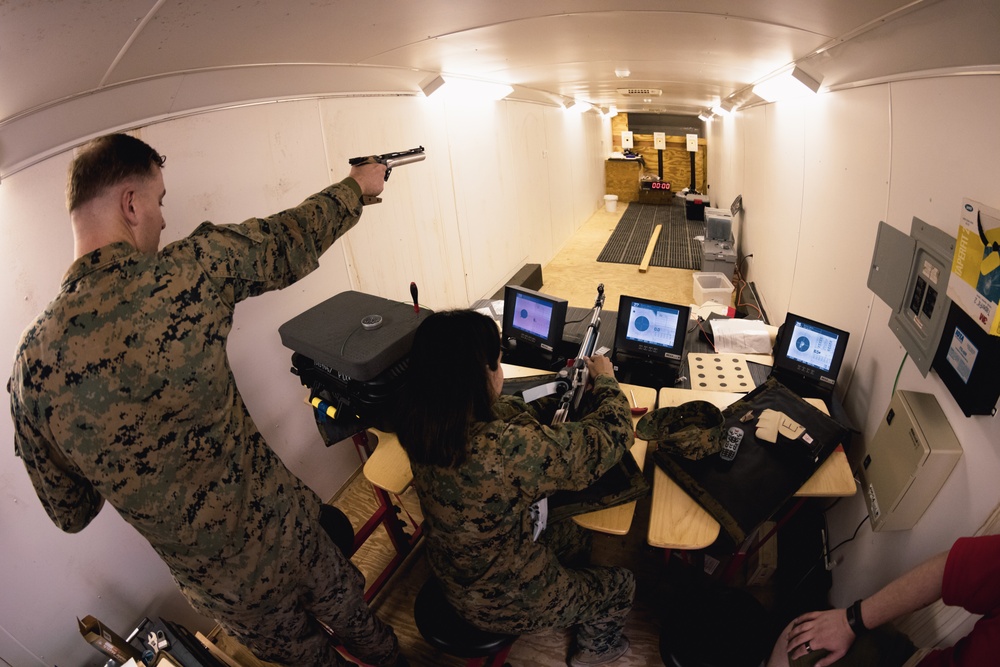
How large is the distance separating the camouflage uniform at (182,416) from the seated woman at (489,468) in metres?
0.49

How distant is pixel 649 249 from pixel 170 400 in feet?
22.1

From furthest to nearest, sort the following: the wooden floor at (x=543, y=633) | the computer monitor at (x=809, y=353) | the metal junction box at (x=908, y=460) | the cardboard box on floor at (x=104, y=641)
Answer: the computer monitor at (x=809, y=353) → the wooden floor at (x=543, y=633) → the cardboard box on floor at (x=104, y=641) → the metal junction box at (x=908, y=460)

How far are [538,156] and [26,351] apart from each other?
5960 millimetres

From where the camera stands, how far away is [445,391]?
1.22 meters

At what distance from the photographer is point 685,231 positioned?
26.0 feet

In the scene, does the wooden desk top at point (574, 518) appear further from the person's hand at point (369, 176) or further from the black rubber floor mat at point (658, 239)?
the black rubber floor mat at point (658, 239)

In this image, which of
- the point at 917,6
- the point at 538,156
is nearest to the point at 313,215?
the point at 917,6

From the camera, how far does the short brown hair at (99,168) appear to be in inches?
45.4

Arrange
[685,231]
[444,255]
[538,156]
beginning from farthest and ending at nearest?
[685,231], [538,156], [444,255]

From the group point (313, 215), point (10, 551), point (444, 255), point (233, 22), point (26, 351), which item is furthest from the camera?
point (444, 255)

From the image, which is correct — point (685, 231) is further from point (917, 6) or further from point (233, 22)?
point (233, 22)

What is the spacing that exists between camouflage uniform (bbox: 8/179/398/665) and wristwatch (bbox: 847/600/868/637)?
1694mm

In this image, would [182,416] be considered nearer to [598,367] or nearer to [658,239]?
[598,367]

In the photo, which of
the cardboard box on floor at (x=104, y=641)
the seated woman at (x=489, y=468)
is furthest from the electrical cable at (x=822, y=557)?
the cardboard box on floor at (x=104, y=641)
